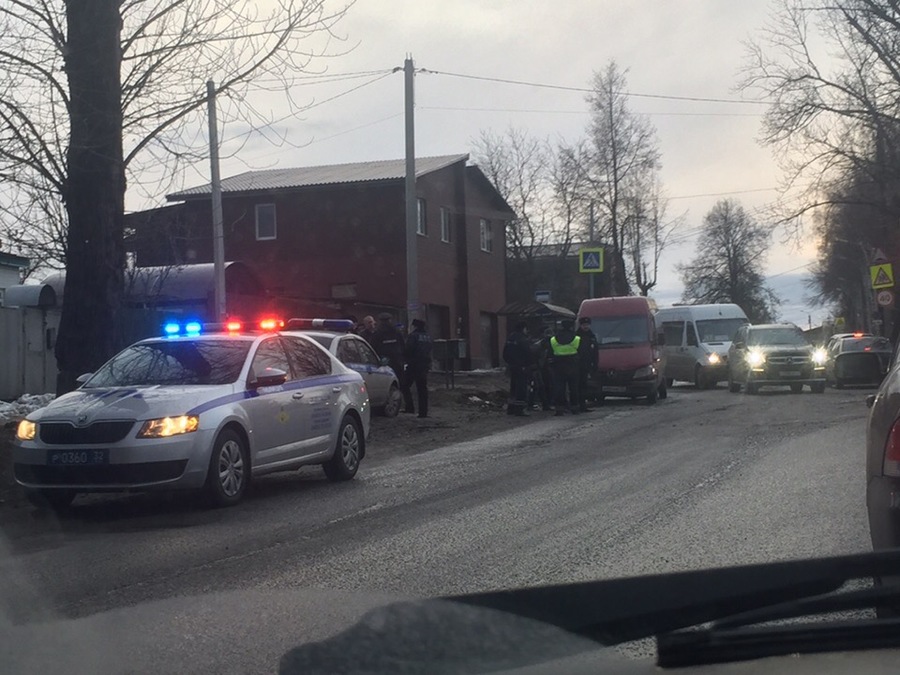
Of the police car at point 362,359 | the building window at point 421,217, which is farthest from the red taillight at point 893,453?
the building window at point 421,217

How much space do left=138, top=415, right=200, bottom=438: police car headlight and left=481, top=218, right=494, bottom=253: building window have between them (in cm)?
3655

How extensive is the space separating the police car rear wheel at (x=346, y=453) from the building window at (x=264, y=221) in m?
28.6

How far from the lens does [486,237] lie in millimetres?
46875

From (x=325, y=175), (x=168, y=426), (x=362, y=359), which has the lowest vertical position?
(x=168, y=426)

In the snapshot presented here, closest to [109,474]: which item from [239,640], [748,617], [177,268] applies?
[239,640]

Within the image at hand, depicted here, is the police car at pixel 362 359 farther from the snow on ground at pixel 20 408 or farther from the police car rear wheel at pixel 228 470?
the police car rear wheel at pixel 228 470

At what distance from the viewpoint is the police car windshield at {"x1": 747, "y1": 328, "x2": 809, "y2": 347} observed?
28922 mm

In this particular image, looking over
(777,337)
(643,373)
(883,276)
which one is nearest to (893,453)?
(643,373)

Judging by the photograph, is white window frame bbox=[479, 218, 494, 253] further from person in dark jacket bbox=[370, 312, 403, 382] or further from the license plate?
the license plate

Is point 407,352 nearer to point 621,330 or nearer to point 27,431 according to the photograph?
point 621,330

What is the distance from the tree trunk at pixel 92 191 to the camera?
13.5m

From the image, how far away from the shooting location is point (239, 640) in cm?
552

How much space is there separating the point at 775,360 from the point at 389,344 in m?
11.2

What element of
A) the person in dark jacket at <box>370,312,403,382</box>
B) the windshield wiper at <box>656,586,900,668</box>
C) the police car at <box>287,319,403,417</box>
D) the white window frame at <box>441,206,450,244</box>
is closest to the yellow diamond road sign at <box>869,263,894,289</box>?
the person in dark jacket at <box>370,312,403,382</box>
